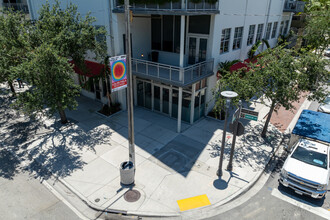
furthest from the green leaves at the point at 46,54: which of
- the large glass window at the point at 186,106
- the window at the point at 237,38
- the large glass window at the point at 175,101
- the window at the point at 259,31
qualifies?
the window at the point at 259,31

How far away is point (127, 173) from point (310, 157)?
7.69 meters

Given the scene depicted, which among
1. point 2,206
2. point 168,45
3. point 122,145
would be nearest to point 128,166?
point 122,145

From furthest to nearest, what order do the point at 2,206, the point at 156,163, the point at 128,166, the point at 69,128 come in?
the point at 69,128
the point at 156,163
the point at 128,166
the point at 2,206

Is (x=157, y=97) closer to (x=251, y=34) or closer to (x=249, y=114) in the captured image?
(x=249, y=114)

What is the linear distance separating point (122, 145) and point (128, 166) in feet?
9.50

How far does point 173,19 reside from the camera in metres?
14.6

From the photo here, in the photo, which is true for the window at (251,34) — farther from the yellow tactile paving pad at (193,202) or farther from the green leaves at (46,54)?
the yellow tactile paving pad at (193,202)

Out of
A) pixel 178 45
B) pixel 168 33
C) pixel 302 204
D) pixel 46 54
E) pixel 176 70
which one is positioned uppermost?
pixel 168 33

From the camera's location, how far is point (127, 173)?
29.8 ft

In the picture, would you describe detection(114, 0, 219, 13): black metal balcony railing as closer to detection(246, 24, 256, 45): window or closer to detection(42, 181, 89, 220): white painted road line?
detection(246, 24, 256, 45): window

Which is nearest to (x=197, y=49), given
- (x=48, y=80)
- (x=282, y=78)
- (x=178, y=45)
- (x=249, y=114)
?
(x=178, y=45)

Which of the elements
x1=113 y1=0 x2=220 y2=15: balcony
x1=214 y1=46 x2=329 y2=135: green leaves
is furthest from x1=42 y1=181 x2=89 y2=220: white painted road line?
x1=113 y1=0 x2=220 y2=15: balcony

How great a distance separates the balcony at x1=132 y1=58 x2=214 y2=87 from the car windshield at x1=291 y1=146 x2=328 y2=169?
6.02 m

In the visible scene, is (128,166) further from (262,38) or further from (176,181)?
(262,38)
